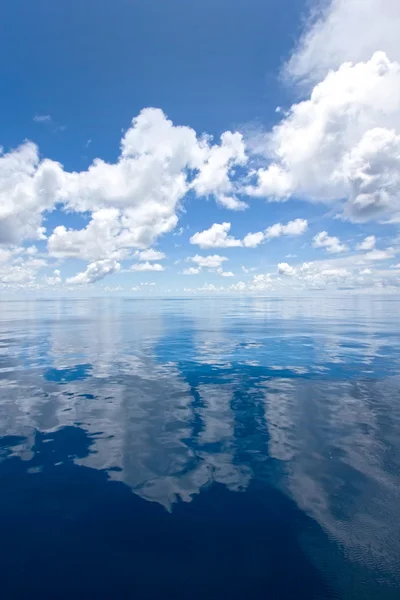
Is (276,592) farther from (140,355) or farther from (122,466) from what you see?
(140,355)

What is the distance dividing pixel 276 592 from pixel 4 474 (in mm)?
8492

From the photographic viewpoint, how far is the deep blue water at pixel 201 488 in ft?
20.5

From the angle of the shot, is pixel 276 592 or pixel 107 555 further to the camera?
pixel 107 555

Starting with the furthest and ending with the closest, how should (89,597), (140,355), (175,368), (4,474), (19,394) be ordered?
(140,355), (175,368), (19,394), (4,474), (89,597)

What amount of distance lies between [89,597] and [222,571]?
103 inches

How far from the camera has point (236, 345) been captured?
32688 millimetres

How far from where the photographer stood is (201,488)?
9.08 metres

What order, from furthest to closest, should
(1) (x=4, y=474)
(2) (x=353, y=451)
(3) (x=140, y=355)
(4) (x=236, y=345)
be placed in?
1. (4) (x=236, y=345)
2. (3) (x=140, y=355)
3. (2) (x=353, y=451)
4. (1) (x=4, y=474)

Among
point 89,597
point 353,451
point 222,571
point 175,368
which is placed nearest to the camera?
point 89,597

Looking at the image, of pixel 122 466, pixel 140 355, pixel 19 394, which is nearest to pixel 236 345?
pixel 140 355

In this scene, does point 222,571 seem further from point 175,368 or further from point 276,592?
point 175,368

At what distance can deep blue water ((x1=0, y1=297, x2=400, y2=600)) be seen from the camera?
6.25 meters

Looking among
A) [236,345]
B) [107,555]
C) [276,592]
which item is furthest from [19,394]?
[236,345]

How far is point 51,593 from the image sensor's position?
5.91 m
